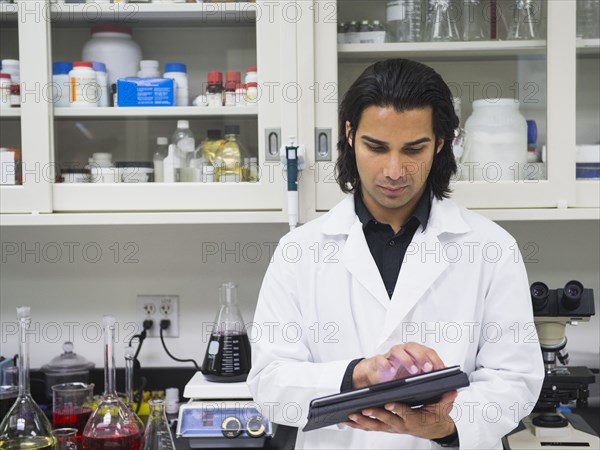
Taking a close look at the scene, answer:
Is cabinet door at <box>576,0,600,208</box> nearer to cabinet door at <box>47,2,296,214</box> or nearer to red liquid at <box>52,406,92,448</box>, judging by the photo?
cabinet door at <box>47,2,296,214</box>

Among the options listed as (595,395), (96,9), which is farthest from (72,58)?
(595,395)

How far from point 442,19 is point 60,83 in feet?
3.06

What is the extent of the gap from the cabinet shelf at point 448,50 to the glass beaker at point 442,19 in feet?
0.11

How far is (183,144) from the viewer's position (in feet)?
5.95

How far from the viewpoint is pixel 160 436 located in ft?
5.20

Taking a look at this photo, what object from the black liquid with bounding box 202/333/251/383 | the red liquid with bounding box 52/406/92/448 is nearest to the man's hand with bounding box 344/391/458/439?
the black liquid with bounding box 202/333/251/383

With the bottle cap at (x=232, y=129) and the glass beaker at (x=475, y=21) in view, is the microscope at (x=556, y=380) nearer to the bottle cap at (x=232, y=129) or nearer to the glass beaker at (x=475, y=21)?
the glass beaker at (x=475, y=21)

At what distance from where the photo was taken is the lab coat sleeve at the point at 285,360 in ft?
4.38

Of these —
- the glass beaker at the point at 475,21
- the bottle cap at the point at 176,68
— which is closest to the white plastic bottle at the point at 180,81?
the bottle cap at the point at 176,68

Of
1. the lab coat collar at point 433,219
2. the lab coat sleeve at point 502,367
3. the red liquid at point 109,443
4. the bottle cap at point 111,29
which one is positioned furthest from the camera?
the bottle cap at point 111,29

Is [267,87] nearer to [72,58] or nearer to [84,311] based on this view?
[72,58]

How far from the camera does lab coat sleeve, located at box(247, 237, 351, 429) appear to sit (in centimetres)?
133

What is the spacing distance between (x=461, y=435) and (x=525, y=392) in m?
0.14

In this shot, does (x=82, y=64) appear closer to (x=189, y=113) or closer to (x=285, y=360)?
(x=189, y=113)
